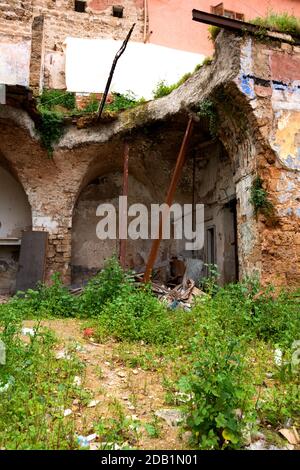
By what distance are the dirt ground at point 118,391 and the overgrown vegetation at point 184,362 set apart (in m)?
0.09

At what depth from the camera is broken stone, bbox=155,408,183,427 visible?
2781 millimetres

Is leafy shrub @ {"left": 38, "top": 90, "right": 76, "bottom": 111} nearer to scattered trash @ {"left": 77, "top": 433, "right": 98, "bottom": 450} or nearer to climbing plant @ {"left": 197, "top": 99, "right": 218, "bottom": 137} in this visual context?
climbing plant @ {"left": 197, "top": 99, "right": 218, "bottom": 137}

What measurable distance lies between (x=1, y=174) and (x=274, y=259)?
7.56m

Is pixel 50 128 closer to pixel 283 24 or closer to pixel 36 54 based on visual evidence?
pixel 36 54

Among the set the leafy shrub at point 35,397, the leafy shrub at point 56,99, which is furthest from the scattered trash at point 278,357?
the leafy shrub at point 56,99

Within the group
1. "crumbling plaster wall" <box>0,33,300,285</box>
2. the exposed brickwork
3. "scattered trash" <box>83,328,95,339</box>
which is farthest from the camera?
the exposed brickwork

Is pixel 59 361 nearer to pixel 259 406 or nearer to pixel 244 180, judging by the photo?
pixel 259 406

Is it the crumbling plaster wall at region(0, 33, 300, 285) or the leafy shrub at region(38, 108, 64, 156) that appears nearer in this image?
the crumbling plaster wall at region(0, 33, 300, 285)

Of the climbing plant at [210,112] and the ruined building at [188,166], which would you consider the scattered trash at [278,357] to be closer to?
the ruined building at [188,166]

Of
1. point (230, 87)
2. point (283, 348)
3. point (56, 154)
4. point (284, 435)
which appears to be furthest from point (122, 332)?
point (56, 154)

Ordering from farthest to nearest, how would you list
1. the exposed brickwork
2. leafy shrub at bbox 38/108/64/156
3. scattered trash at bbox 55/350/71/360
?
the exposed brickwork → leafy shrub at bbox 38/108/64/156 → scattered trash at bbox 55/350/71/360

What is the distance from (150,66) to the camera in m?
12.2

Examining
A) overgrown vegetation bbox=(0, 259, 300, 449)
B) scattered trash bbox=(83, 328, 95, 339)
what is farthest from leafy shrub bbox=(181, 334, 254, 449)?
scattered trash bbox=(83, 328, 95, 339)

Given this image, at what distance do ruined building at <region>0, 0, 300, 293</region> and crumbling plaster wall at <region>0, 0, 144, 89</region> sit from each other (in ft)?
0.33
